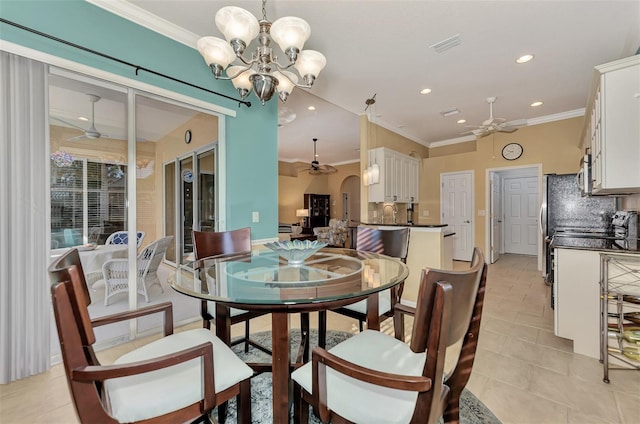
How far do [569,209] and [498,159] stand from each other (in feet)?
6.01

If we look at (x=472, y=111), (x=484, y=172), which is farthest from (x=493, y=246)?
(x=472, y=111)

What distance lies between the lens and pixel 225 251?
2227mm

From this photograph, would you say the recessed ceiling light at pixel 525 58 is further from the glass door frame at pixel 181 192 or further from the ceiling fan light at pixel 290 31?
the glass door frame at pixel 181 192

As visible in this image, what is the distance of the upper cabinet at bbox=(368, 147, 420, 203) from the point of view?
16.2 ft

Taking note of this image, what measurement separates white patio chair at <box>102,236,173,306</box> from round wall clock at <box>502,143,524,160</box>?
6.33m

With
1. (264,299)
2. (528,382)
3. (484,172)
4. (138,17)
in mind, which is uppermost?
(138,17)

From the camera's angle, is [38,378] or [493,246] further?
[493,246]

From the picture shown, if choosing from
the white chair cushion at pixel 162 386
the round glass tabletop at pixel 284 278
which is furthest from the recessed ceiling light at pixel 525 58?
the white chair cushion at pixel 162 386

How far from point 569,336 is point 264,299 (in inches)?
104

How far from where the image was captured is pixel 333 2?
2203mm

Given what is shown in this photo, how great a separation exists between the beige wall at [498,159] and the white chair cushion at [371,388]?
18.7ft

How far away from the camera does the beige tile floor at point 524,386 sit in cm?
153

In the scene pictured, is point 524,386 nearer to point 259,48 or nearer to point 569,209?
point 259,48

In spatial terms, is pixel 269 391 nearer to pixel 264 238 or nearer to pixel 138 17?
pixel 264 238
